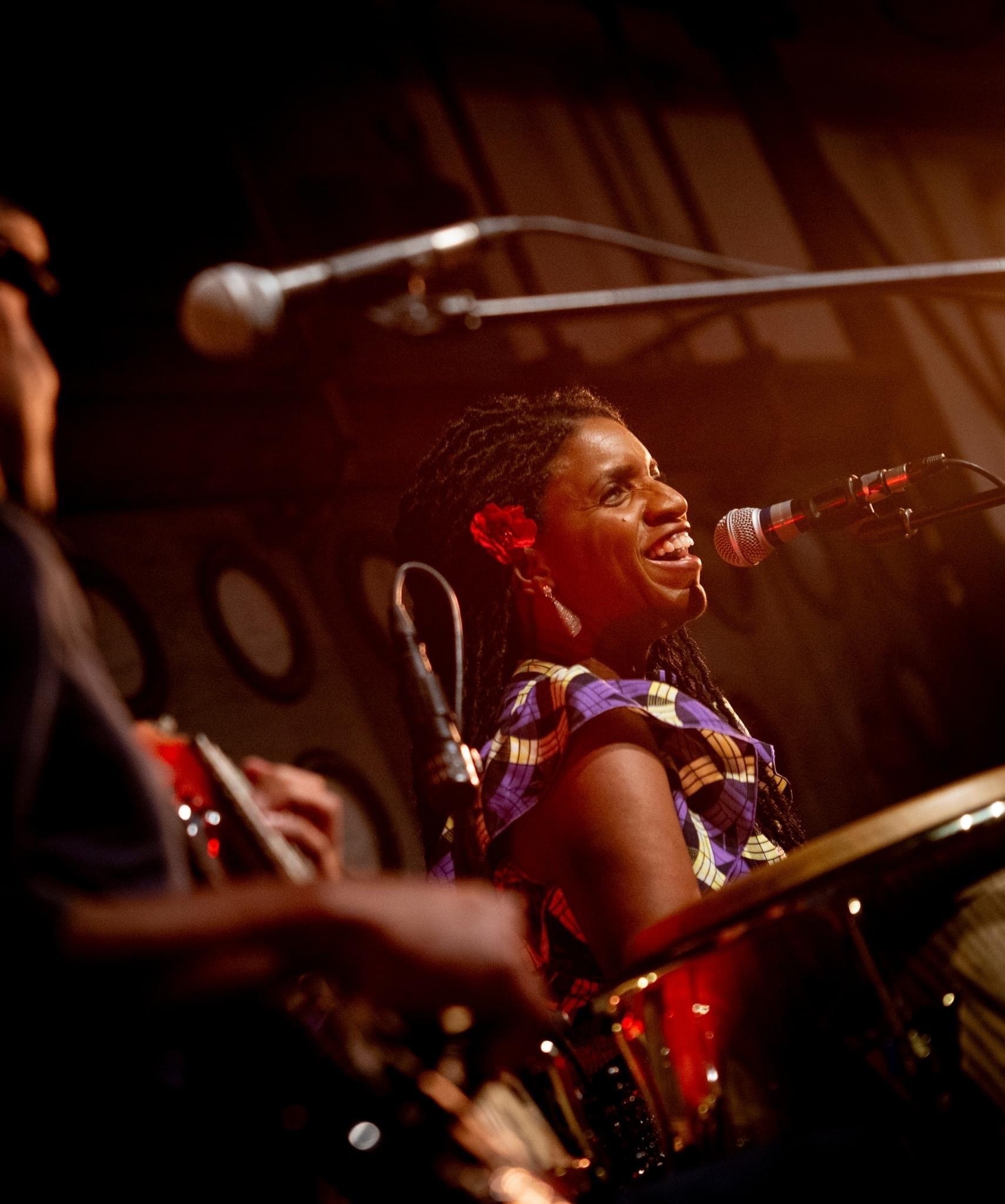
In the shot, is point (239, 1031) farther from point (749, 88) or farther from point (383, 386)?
point (749, 88)

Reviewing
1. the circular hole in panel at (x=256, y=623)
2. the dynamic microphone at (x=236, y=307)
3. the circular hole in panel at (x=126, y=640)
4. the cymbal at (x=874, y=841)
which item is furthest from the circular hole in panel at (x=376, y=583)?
the cymbal at (x=874, y=841)

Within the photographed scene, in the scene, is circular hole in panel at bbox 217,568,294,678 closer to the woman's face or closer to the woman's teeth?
the woman's face

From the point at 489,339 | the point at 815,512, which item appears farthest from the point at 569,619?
the point at 489,339

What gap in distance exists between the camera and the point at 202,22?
3467 mm

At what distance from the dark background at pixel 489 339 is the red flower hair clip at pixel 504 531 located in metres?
0.51

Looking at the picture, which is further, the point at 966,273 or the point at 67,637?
the point at 966,273

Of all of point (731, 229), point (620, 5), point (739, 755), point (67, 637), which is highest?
point (620, 5)

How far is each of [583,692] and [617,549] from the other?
0.45m

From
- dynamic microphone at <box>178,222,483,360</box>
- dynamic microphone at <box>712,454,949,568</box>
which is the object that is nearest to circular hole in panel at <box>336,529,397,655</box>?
dynamic microphone at <box>712,454,949,568</box>

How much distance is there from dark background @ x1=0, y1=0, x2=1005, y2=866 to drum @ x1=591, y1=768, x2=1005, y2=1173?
40.5 inches

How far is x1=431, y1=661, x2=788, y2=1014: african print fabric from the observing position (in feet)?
6.96

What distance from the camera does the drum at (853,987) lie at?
4.41ft

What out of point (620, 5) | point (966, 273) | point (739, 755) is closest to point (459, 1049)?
point (739, 755)

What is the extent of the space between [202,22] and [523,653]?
2.47m
